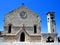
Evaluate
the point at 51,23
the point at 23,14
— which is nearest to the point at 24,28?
the point at 23,14

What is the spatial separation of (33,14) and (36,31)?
434cm

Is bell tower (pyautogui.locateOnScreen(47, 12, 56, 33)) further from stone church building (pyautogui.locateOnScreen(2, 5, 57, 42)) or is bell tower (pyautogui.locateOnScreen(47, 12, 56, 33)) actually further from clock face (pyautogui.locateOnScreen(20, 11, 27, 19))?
clock face (pyautogui.locateOnScreen(20, 11, 27, 19))

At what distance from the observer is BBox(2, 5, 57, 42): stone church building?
2689 cm

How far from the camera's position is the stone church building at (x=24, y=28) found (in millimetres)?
26891

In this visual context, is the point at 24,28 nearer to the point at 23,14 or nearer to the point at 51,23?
the point at 23,14

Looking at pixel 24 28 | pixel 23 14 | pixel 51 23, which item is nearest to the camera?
pixel 24 28

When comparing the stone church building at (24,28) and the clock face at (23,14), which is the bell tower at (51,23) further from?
the clock face at (23,14)

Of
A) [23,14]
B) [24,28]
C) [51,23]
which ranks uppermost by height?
[23,14]

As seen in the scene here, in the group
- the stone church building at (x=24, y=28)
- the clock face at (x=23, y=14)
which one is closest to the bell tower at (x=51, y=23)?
the stone church building at (x=24, y=28)

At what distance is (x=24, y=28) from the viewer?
27578 mm

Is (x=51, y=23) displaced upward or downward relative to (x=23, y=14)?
downward

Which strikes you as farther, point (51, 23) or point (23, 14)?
point (51, 23)

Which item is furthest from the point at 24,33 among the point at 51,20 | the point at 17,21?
the point at 51,20

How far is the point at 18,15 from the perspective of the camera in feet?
93.4
